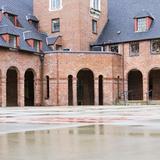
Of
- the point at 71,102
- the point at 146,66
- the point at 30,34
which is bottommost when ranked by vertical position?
the point at 71,102

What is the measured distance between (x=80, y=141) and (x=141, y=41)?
39.7m

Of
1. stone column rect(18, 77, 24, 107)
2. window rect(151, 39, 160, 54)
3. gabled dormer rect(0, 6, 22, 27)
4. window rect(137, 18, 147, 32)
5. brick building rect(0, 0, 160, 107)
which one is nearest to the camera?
stone column rect(18, 77, 24, 107)

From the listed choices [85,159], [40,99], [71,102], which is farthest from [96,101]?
[85,159]

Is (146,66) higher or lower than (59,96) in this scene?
higher

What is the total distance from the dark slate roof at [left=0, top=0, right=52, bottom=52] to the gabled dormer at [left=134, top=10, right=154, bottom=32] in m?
9.98

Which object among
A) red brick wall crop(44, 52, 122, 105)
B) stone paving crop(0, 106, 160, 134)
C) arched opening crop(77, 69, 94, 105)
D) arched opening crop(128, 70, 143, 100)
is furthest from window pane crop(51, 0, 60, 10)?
stone paving crop(0, 106, 160, 134)

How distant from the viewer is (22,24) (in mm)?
47625

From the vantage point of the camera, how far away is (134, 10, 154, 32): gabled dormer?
4791 cm

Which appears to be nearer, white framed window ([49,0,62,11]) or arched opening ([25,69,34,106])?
arched opening ([25,69,34,106])

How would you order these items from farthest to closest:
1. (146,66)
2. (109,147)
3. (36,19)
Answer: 1. (36,19)
2. (146,66)
3. (109,147)

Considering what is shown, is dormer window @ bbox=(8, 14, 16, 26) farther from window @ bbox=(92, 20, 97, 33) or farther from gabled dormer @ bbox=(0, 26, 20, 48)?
window @ bbox=(92, 20, 97, 33)

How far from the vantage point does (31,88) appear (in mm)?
48062

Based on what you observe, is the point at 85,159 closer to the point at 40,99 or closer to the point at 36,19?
the point at 40,99

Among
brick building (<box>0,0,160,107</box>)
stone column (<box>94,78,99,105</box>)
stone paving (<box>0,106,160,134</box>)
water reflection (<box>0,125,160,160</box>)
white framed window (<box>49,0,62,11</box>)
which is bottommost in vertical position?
stone paving (<box>0,106,160,134</box>)
